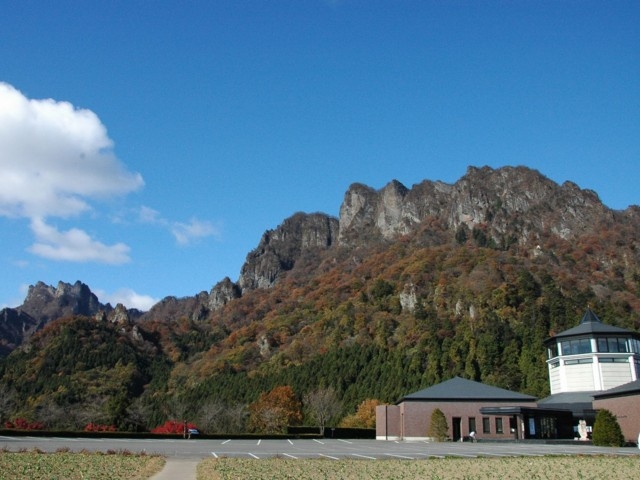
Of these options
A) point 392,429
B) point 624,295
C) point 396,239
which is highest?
point 396,239

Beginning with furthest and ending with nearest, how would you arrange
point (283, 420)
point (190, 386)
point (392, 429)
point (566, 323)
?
point (190, 386) < point (566, 323) < point (283, 420) < point (392, 429)

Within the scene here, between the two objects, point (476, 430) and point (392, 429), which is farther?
point (392, 429)

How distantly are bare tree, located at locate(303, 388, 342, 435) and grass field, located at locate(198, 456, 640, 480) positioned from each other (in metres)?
46.4

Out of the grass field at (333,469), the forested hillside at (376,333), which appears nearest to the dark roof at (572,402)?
the forested hillside at (376,333)

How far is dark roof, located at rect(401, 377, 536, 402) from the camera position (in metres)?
46.7

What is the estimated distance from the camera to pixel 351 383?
9044 cm

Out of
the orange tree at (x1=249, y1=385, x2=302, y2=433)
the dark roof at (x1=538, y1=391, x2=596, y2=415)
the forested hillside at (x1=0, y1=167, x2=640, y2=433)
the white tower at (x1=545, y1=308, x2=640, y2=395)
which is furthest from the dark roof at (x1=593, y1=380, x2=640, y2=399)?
the orange tree at (x1=249, y1=385, x2=302, y2=433)

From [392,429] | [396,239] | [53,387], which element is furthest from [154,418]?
[396,239]

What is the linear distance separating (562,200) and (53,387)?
4953 inches

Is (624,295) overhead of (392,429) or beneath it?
overhead

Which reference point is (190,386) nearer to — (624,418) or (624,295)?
(624,295)

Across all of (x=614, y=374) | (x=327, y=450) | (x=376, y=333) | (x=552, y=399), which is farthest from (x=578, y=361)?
(x=376, y=333)

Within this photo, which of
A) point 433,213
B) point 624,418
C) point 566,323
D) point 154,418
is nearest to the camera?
point 624,418

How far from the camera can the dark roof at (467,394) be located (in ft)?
153
